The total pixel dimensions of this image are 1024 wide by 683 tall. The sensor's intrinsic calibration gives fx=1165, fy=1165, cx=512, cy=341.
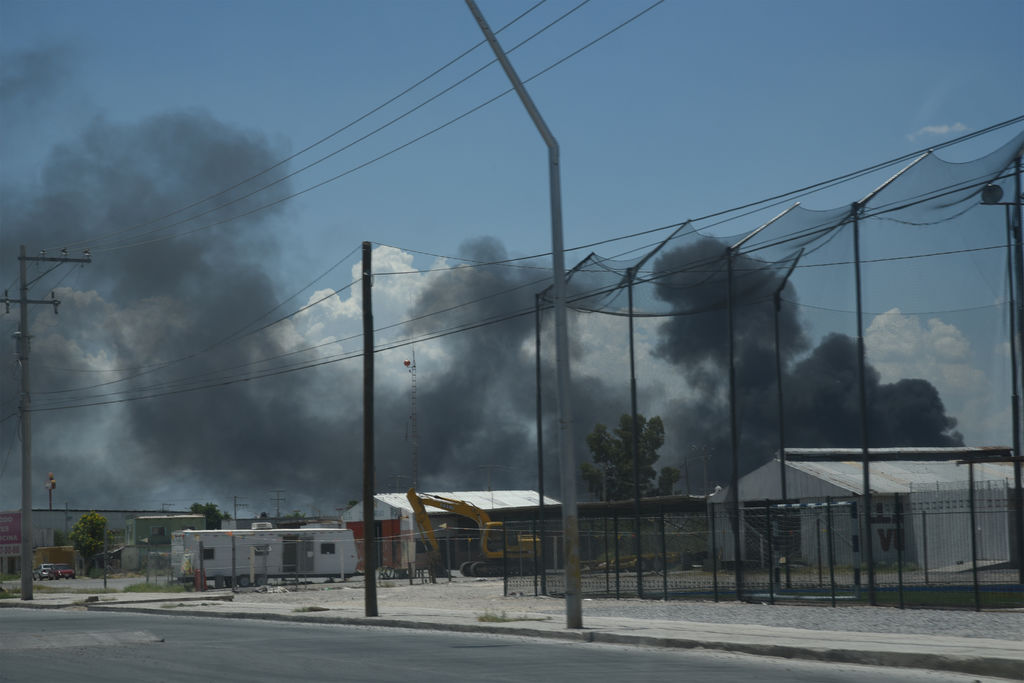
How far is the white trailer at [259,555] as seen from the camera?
5028 cm

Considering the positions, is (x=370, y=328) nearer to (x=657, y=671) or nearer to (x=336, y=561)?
(x=657, y=671)

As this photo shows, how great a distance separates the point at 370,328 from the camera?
30.1m

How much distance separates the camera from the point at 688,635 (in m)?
19.1

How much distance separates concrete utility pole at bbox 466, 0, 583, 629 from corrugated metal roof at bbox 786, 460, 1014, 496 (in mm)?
27498

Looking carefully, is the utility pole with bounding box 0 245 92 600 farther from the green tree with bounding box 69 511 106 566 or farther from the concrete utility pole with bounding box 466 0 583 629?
the green tree with bounding box 69 511 106 566

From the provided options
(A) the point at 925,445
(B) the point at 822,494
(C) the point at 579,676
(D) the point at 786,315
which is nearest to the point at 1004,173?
(D) the point at 786,315

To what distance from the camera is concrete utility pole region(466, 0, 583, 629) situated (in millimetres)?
21672

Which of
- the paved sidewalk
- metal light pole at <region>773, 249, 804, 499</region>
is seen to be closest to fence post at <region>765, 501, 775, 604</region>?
metal light pole at <region>773, 249, 804, 499</region>

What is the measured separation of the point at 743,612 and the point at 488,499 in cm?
5678

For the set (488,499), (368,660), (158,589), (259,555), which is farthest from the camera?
(488,499)

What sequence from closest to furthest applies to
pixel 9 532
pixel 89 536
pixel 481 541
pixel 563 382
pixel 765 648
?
pixel 765 648 < pixel 563 382 < pixel 481 541 < pixel 9 532 < pixel 89 536

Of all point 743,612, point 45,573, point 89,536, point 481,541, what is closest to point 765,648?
point 743,612

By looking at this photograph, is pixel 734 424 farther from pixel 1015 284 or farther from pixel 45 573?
pixel 45 573

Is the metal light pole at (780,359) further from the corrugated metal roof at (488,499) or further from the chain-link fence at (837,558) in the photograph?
the corrugated metal roof at (488,499)
